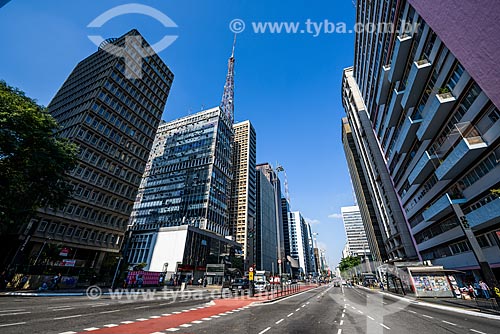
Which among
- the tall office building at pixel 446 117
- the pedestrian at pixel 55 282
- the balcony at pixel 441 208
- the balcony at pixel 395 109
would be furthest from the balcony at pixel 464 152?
the pedestrian at pixel 55 282

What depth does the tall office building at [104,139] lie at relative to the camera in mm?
41781

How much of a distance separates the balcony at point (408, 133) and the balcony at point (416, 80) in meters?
2.50

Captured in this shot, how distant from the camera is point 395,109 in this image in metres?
36.3

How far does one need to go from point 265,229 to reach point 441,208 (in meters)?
105

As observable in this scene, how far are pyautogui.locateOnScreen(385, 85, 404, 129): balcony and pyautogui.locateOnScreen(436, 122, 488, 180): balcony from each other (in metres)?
12.3

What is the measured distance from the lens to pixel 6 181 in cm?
2241

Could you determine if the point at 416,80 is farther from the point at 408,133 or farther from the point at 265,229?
the point at 265,229

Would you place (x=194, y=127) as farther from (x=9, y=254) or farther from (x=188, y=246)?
(x=9, y=254)

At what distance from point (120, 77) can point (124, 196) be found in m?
30.0

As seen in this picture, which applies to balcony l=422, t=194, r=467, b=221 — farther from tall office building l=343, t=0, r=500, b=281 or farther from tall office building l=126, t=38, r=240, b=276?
tall office building l=126, t=38, r=240, b=276

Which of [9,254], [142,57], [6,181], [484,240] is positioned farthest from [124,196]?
[484,240]

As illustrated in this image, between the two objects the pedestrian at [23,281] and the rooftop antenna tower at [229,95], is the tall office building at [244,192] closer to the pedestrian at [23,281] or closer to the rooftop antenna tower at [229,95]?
the rooftop antenna tower at [229,95]

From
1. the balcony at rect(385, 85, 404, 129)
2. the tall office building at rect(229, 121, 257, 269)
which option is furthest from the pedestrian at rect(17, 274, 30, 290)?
the tall office building at rect(229, 121, 257, 269)

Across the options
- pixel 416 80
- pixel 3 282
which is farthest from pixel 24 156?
pixel 416 80
